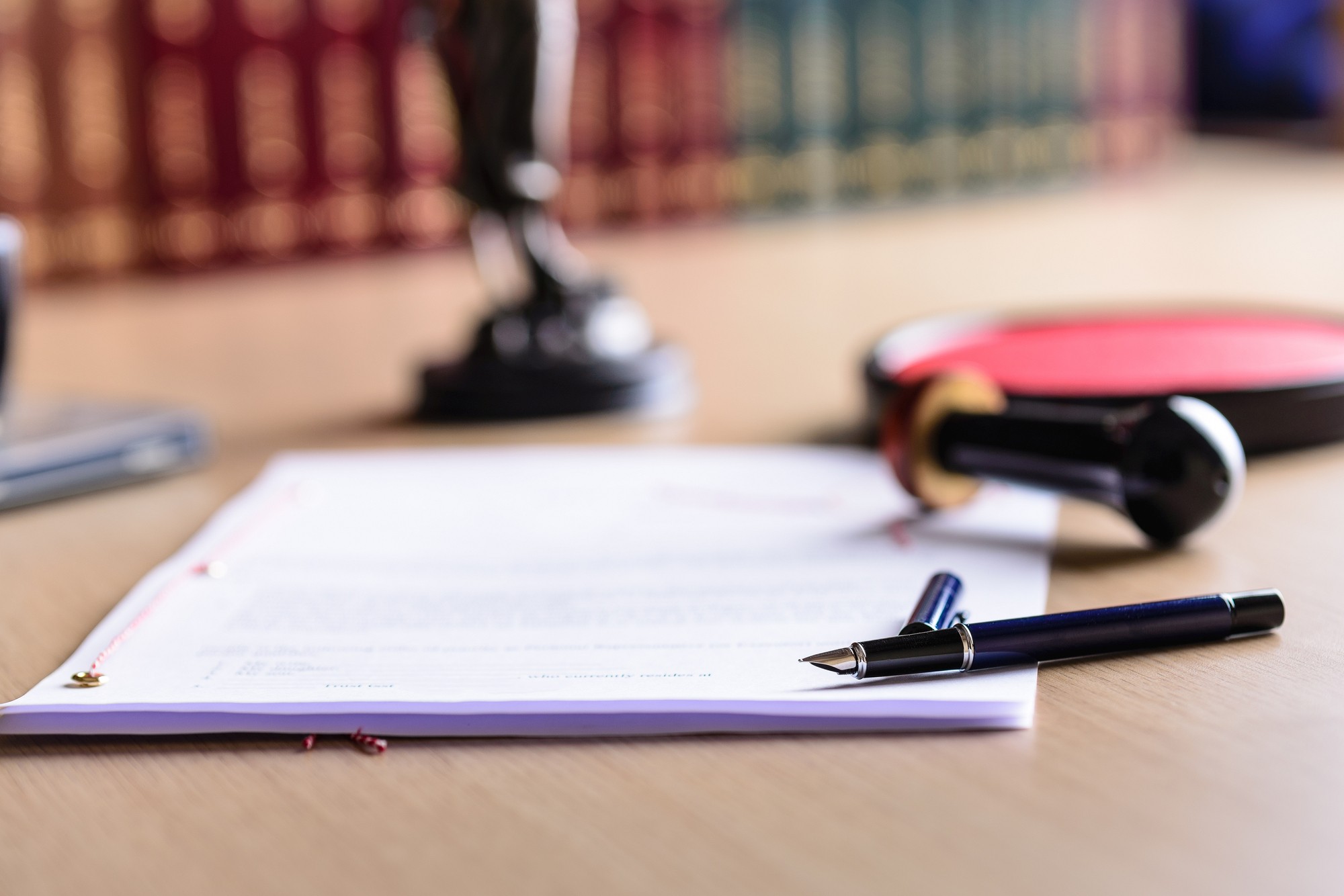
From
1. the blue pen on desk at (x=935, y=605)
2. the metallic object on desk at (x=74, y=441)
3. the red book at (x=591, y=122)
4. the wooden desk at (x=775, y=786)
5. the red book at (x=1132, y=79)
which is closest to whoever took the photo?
the wooden desk at (x=775, y=786)

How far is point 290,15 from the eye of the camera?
5.74ft

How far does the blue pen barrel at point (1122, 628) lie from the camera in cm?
41

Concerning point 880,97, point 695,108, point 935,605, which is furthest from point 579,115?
point 935,605

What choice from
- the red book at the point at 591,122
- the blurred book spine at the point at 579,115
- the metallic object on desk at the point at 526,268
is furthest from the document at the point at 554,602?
the red book at the point at 591,122

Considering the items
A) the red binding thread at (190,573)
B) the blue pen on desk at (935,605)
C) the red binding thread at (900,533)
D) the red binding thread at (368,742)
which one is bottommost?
the red binding thread at (900,533)

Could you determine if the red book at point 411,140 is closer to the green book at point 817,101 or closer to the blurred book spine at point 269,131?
the blurred book spine at point 269,131

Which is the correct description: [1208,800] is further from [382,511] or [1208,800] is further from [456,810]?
[382,511]

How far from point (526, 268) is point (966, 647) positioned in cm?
51

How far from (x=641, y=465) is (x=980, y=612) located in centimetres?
28

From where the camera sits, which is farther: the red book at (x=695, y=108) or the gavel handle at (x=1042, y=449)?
the red book at (x=695, y=108)

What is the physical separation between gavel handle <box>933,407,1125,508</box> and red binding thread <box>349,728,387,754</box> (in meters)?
0.28

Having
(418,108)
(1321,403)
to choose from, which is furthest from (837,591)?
(418,108)

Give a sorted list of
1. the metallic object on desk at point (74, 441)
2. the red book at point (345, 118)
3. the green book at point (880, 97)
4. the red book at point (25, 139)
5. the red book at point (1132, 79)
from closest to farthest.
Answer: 1. the metallic object on desk at point (74, 441)
2. the red book at point (25, 139)
3. the red book at point (345, 118)
4. the green book at point (880, 97)
5. the red book at point (1132, 79)

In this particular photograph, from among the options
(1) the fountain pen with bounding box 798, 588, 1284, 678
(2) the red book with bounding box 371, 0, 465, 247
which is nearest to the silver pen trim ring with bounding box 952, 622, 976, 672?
(1) the fountain pen with bounding box 798, 588, 1284, 678
